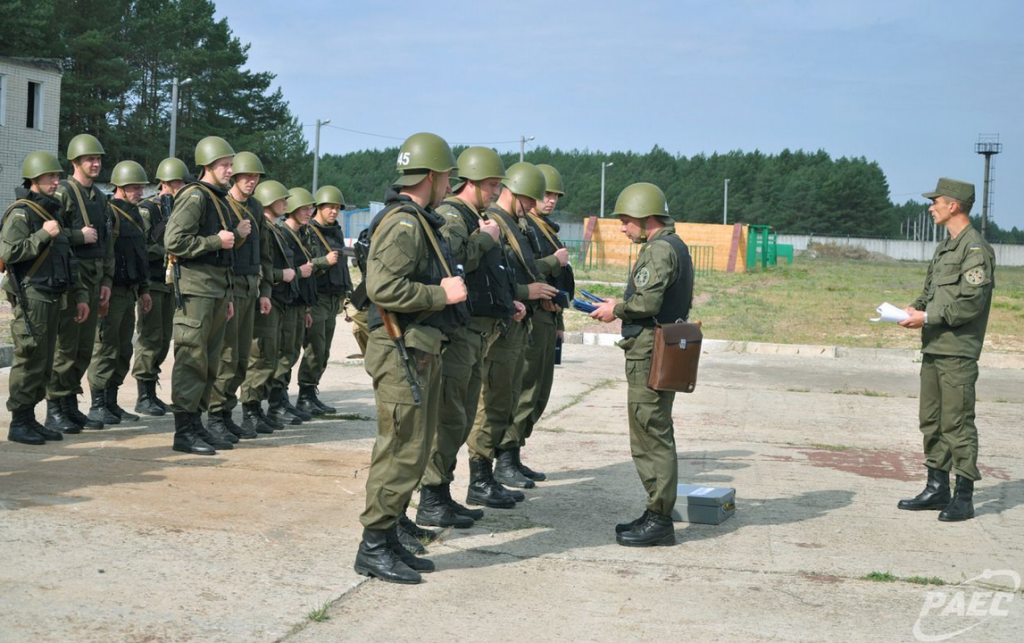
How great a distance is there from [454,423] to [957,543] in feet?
10.4

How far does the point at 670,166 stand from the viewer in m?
138

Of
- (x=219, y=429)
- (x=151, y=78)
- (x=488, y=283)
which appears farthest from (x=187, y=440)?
(x=151, y=78)

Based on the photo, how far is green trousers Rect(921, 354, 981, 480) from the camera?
24.0 feet

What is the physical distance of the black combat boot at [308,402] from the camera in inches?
420

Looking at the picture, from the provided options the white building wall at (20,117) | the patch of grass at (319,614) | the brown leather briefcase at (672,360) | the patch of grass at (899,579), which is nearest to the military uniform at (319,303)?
the brown leather briefcase at (672,360)

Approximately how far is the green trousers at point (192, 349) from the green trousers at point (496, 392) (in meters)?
2.40

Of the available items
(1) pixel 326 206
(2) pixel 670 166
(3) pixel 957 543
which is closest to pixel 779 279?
(1) pixel 326 206

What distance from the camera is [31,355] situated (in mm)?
8430

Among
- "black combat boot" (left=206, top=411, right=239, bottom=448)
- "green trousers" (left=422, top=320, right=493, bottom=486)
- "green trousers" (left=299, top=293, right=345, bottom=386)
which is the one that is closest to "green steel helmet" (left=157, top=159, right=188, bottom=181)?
"green trousers" (left=299, top=293, right=345, bottom=386)

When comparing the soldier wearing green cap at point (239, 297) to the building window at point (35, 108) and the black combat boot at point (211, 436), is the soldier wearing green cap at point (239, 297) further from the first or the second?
the building window at point (35, 108)

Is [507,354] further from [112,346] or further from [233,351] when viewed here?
[112,346]

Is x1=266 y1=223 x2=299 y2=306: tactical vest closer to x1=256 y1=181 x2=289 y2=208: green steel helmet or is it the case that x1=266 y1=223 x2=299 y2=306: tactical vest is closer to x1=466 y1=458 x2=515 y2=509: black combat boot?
x1=256 y1=181 x2=289 y2=208: green steel helmet

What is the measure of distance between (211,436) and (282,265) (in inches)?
71.3

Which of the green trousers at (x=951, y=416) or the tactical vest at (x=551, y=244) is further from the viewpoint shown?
the tactical vest at (x=551, y=244)
